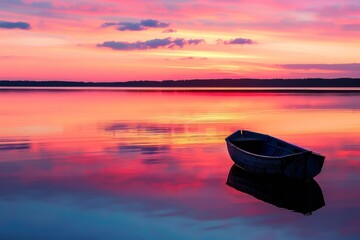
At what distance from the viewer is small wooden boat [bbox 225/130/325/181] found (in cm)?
1758

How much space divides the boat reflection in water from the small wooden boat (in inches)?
14.4

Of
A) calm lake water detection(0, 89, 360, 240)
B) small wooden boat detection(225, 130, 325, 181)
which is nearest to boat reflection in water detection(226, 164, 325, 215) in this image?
calm lake water detection(0, 89, 360, 240)

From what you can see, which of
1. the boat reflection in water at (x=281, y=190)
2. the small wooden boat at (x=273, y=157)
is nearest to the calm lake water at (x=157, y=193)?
the boat reflection in water at (x=281, y=190)

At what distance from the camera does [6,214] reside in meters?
13.6

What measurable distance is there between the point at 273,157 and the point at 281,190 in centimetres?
138

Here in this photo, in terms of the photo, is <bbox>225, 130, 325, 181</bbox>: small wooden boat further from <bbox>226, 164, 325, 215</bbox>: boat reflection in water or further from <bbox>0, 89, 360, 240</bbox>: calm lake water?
<bbox>0, 89, 360, 240</bbox>: calm lake water

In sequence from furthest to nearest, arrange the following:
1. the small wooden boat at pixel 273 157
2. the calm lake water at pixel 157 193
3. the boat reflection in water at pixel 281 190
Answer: the small wooden boat at pixel 273 157 < the boat reflection in water at pixel 281 190 < the calm lake water at pixel 157 193

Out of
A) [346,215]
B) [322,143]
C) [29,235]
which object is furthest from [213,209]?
[322,143]

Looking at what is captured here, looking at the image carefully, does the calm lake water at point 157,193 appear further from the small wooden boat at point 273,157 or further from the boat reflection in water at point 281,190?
the small wooden boat at point 273,157

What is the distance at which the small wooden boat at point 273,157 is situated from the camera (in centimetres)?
1758

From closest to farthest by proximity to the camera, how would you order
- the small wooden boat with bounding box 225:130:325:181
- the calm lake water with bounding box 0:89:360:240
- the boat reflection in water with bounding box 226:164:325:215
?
the calm lake water with bounding box 0:89:360:240 < the boat reflection in water with bounding box 226:164:325:215 < the small wooden boat with bounding box 225:130:325:181

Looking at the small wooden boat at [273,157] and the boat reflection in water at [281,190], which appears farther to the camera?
the small wooden boat at [273,157]

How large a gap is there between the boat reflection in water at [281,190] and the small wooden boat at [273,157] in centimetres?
37

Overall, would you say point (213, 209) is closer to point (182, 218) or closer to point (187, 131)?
point (182, 218)
